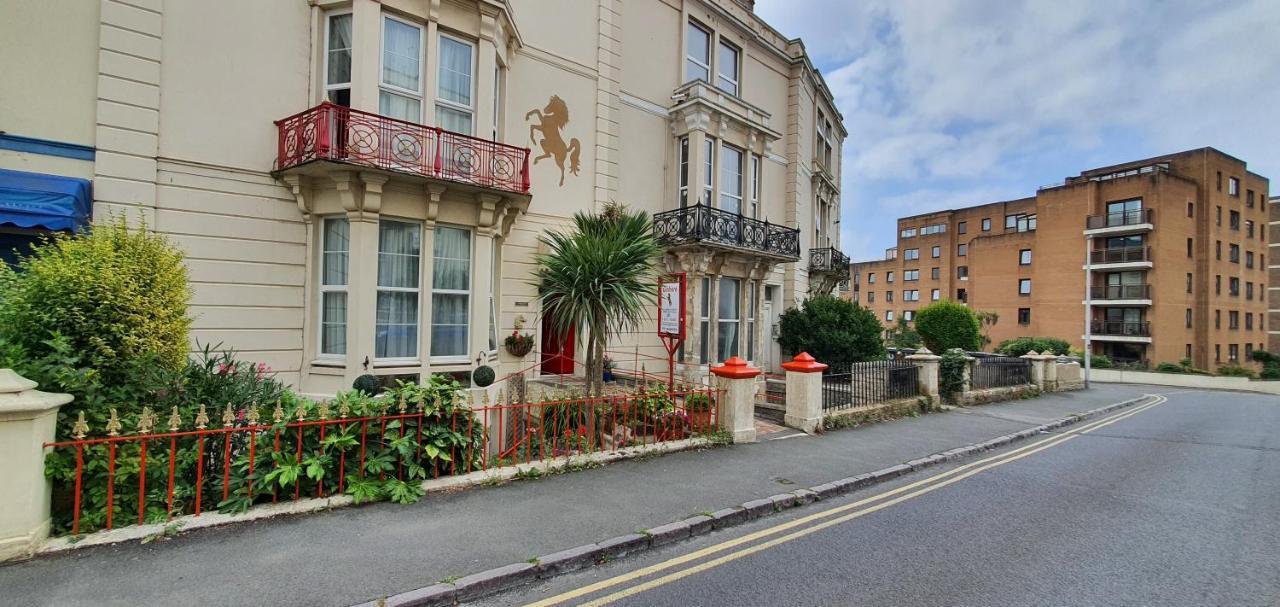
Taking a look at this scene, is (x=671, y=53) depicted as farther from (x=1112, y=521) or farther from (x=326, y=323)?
(x=1112, y=521)

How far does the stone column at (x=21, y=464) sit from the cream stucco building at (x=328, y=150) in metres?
4.70

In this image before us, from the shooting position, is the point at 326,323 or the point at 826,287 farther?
the point at 826,287

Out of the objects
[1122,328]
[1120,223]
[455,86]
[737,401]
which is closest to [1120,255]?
[1120,223]

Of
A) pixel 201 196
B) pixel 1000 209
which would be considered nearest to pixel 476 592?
pixel 201 196

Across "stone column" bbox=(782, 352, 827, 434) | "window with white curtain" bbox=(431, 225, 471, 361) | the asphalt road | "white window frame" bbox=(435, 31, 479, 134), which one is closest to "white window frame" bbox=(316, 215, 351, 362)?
"window with white curtain" bbox=(431, 225, 471, 361)

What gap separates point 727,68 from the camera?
17078mm

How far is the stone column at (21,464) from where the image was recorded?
3.74 metres

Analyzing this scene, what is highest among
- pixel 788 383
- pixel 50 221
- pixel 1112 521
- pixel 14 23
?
pixel 14 23

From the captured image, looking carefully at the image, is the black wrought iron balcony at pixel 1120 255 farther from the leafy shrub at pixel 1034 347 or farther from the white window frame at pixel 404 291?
the white window frame at pixel 404 291

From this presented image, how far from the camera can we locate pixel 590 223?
28.9 feet

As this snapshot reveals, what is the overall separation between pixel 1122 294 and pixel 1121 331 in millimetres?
2937

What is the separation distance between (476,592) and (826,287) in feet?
69.2

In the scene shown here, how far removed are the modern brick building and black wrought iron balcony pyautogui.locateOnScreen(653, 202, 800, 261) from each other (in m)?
34.6

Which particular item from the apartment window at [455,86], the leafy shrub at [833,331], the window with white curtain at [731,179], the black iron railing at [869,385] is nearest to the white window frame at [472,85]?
the apartment window at [455,86]
